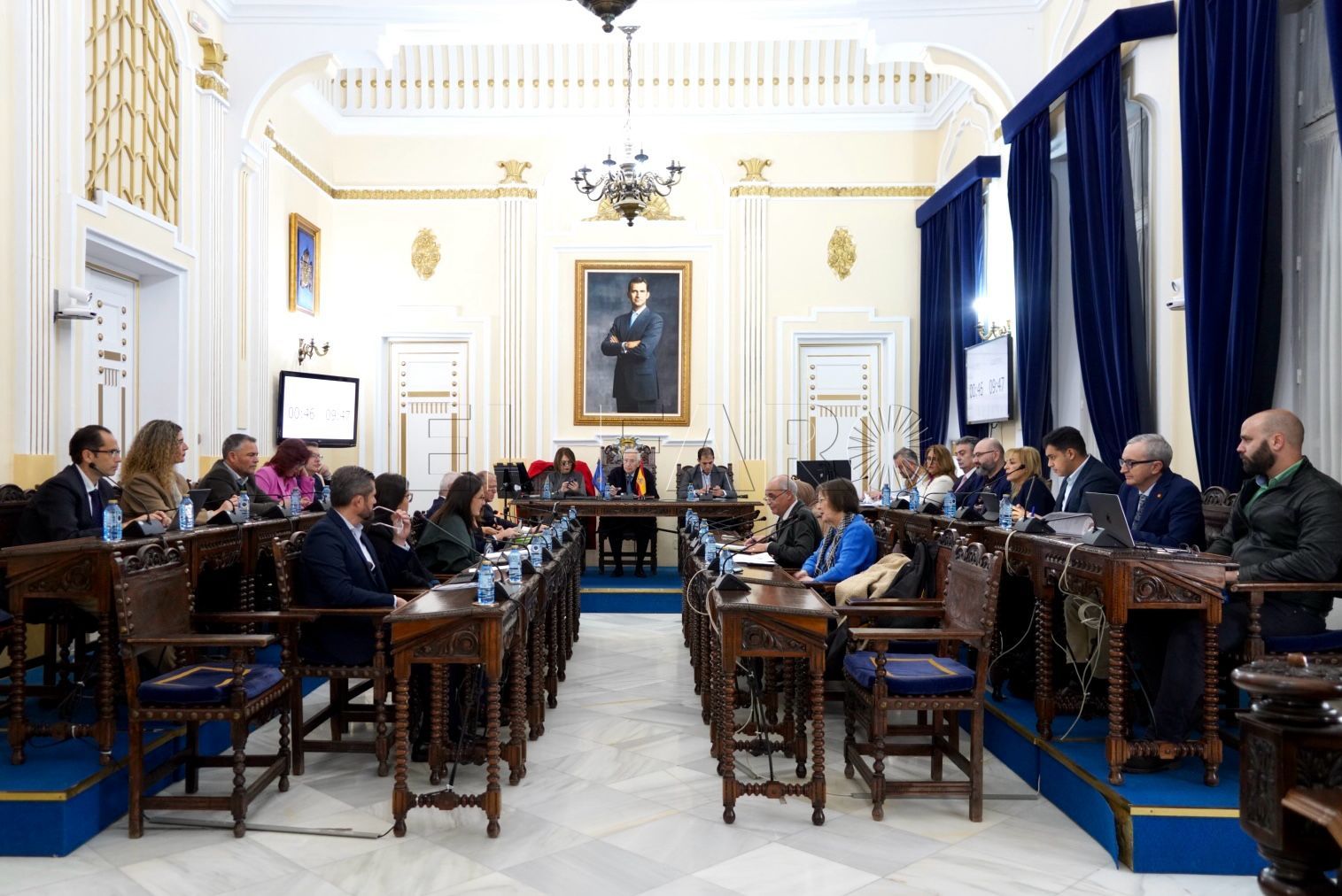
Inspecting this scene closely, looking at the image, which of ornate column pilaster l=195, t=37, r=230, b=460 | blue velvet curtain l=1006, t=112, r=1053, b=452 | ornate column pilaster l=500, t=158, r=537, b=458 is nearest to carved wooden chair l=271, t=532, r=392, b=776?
ornate column pilaster l=195, t=37, r=230, b=460

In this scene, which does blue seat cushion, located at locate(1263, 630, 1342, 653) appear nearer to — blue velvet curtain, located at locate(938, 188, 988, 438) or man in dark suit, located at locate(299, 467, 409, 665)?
man in dark suit, located at locate(299, 467, 409, 665)

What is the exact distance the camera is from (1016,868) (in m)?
3.22

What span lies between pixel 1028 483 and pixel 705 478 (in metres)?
4.62

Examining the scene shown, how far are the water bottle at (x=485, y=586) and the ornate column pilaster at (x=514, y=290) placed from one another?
7.72 metres

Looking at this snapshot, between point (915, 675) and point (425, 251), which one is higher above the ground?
point (425, 251)

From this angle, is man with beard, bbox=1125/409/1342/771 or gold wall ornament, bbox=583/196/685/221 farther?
gold wall ornament, bbox=583/196/685/221

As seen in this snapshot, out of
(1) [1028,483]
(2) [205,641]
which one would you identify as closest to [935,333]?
(1) [1028,483]

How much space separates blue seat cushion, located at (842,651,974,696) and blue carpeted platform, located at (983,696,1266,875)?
539 mm

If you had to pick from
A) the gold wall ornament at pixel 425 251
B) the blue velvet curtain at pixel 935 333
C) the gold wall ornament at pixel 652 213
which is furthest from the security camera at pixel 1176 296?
the gold wall ornament at pixel 425 251

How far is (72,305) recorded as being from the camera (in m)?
5.96

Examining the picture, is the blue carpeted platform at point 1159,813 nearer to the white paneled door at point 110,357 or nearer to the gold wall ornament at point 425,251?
the white paneled door at point 110,357

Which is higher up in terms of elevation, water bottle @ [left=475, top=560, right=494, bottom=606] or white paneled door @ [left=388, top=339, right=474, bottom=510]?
white paneled door @ [left=388, top=339, right=474, bottom=510]

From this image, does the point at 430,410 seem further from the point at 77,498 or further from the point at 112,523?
the point at 112,523

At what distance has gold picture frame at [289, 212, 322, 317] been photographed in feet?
32.5
